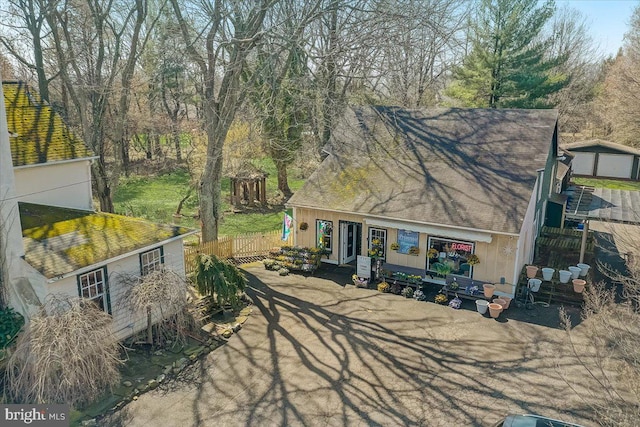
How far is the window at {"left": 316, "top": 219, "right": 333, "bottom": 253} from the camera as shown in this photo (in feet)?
62.8

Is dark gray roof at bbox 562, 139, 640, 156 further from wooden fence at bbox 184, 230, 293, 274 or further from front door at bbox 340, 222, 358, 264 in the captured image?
wooden fence at bbox 184, 230, 293, 274

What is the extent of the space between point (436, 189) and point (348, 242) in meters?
4.12

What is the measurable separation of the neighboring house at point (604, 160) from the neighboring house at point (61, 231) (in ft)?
109

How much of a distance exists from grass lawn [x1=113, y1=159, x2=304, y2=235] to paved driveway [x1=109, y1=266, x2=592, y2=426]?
11487 millimetres

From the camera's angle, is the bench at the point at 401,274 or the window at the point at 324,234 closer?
the bench at the point at 401,274

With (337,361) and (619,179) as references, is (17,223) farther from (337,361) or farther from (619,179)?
(619,179)

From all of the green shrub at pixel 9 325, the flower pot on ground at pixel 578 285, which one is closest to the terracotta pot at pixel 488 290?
the flower pot on ground at pixel 578 285

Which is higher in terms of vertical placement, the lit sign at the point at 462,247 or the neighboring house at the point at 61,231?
the neighboring house at the point at 61,231

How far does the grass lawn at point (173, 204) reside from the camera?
87.5 feet

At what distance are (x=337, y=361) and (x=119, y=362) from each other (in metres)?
5.33

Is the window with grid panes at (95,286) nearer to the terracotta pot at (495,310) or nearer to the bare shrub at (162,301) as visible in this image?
the bare shrub at (162,301)

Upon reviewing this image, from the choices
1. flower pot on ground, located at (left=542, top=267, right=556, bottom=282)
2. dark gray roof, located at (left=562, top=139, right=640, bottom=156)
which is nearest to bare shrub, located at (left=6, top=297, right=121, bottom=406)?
flower pot on ground, located at (left=542, top=267, right=556, bottom=282)

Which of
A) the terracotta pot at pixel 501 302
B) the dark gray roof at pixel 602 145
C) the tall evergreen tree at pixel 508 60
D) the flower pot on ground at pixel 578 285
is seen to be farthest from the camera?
the dark gray roof at pixel 602 145

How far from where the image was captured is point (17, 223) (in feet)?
37.1
